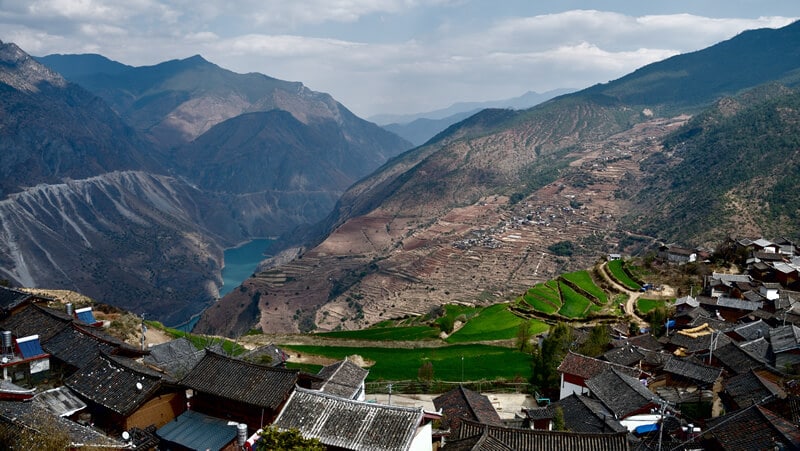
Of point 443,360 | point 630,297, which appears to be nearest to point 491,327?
point 443,360

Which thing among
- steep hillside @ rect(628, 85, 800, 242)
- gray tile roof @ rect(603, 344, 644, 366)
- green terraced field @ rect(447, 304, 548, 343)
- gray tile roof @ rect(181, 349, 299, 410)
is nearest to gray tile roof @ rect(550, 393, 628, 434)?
gray tile roof @ rect(603, 344, 644, 366)

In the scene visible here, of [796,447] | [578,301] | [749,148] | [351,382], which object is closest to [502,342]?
[578,301]

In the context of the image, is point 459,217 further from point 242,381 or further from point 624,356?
point 242,381

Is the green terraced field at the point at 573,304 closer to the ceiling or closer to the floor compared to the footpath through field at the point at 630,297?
closer to the floor

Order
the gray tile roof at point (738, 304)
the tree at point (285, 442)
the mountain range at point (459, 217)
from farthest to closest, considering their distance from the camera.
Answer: the mountain range at point (459, 217) < the gray tile roof at point (738, 304) < the tree at point (285, 442)

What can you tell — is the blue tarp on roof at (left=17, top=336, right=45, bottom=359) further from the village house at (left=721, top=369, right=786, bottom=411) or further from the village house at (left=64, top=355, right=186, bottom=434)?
the village house at (left=721, top=369, right=786, bottom=411)

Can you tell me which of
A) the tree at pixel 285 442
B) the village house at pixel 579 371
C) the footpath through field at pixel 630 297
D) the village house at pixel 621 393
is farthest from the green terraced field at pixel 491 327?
the tree at pixel 285 442

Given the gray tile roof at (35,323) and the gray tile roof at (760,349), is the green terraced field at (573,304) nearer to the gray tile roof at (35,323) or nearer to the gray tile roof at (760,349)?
the gray tile roof at (760,349)
